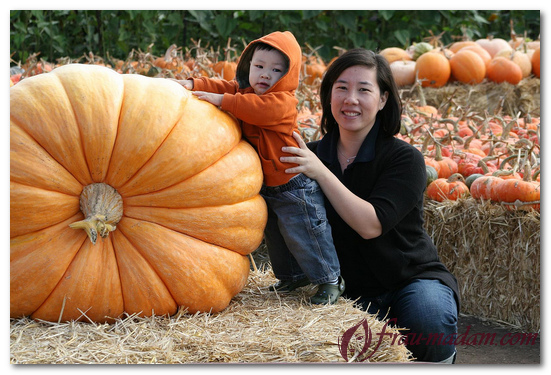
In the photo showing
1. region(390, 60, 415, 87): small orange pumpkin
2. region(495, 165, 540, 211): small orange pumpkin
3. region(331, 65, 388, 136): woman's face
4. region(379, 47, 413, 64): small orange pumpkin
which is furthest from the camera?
region(379, 47, 413, 64): small orange pumpkin

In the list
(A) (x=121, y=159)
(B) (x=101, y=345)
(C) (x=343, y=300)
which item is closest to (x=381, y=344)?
(C) (x=343, y=300)

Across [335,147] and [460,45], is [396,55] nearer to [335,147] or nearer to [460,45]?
[460,45]

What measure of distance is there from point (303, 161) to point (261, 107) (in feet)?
0.83

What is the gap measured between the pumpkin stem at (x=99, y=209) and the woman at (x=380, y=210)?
2.33ft

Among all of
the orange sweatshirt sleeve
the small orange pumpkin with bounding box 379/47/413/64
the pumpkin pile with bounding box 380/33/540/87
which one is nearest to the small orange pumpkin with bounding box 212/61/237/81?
the pumpkin pile with bounding box 380/33/540/87

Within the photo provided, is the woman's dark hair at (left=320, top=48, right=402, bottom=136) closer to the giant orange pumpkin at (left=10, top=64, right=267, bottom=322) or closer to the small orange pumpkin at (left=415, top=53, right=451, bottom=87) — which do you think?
the giant orange pumpkin at (left=10, top=64, right=267, bottom=322)

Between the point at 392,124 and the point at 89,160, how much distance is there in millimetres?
1271

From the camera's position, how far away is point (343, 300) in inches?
88.0

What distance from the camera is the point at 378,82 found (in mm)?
2424

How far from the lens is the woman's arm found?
2186 mm

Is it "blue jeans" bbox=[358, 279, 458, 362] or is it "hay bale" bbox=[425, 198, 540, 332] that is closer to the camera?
"blue jeans" bbox=[358, 279, 458, 362]

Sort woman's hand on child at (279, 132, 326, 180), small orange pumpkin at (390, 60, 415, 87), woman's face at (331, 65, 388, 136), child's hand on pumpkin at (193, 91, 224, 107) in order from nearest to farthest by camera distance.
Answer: child's hand on pumpkin at (193, 91, 224, 107)
woman's hand on child at (279, 132, 326, 180)
woman's face at (331, 65, 388, 136)
small orange pumpkin at (390, 60, 415, 87)

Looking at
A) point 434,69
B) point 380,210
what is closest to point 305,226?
point 380,210
